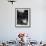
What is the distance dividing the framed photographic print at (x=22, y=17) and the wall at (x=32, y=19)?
12 cm

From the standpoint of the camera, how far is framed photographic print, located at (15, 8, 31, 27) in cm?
561

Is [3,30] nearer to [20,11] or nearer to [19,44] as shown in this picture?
[20,11]

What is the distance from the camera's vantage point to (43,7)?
557 cm

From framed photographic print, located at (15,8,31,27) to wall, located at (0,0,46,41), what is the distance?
121mm

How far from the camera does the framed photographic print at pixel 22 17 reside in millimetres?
5609

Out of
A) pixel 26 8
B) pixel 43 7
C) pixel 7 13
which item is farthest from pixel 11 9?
pixel 43 7

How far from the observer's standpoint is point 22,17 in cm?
565

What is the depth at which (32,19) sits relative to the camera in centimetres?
560

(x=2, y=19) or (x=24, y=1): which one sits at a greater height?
(x=24, y=1)

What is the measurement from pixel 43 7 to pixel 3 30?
186cm

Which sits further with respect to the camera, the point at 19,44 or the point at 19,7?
the point at 19,7

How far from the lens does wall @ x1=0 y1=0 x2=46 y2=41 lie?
18.3 feet

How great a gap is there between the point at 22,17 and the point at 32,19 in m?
0.41

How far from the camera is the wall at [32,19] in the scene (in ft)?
18.3
